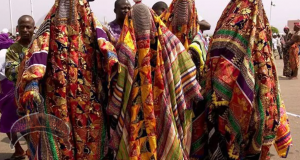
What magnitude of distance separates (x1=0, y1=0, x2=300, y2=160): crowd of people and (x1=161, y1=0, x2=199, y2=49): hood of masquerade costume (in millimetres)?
407

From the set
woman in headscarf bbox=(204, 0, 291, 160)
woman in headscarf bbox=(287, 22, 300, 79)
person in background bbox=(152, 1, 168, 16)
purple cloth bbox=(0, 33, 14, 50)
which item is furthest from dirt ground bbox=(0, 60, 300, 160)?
person in background bbox=(152, 1, 168, 16)

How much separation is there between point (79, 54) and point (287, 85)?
31.7 feet

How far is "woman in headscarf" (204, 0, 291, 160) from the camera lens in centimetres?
267

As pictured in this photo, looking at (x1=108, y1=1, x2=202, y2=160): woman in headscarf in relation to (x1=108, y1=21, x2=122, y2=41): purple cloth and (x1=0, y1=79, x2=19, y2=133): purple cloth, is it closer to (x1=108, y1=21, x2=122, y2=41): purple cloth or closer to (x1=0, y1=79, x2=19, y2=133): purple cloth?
(x1=108, y1=21, x2=122, y2=41): purple cloth

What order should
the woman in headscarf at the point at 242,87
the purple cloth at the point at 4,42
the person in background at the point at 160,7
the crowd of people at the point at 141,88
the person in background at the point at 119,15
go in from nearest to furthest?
the crowd of people at the point at 141,88 → the woman in headscarf at the point at 242,87 → the person in background at the point at 119,15 → the person in background at the point at 160,7 → the purple cloth at the point at 4,42

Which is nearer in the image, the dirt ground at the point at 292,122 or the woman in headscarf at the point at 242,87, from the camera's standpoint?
the woman in headscarf at the point at 242,87

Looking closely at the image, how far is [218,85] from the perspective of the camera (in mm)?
2721

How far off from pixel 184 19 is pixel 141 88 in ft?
3.34

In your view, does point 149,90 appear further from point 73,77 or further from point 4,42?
point 4,42

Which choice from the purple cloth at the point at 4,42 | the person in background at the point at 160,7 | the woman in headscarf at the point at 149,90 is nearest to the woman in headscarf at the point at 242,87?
the woman in headscarf at the point at 149,90

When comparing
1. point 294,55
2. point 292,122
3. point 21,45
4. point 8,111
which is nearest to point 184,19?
point 21,45

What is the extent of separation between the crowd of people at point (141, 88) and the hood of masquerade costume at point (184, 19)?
16.0 inches

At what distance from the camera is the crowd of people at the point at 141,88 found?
249 centimetres

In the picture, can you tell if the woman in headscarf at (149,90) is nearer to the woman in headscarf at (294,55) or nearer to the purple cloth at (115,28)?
the purple cloth at (115,28)
